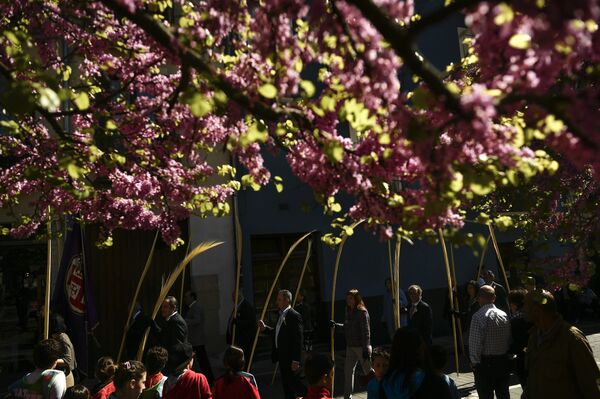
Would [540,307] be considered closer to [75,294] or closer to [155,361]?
[155,361]

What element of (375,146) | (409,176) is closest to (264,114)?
(375,146)

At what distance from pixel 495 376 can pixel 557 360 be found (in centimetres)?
248

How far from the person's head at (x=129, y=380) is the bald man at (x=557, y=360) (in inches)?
131

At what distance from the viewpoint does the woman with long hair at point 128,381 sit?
4645 millimetres

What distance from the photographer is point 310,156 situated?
3.92m

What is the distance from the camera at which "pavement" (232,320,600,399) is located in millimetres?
9217

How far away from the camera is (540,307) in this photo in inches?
183

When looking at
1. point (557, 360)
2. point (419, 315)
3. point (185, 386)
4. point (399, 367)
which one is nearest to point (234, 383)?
point (185, 386)

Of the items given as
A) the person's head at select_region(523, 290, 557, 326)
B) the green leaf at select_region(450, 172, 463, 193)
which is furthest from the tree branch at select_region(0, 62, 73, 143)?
the person's head at select_region(523, 290, 557, 326)

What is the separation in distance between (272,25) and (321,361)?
267cm

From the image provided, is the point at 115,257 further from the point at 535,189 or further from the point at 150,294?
the point at 535,189

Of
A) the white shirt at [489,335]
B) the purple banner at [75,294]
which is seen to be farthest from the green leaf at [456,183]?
the purple banner at [75,294]

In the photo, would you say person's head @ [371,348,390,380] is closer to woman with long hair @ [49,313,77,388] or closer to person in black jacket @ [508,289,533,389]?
person in black jacket @ [508,289,533,389]

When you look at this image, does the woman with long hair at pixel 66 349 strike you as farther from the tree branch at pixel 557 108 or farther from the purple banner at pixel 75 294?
the tree branch at pixel 557 108
